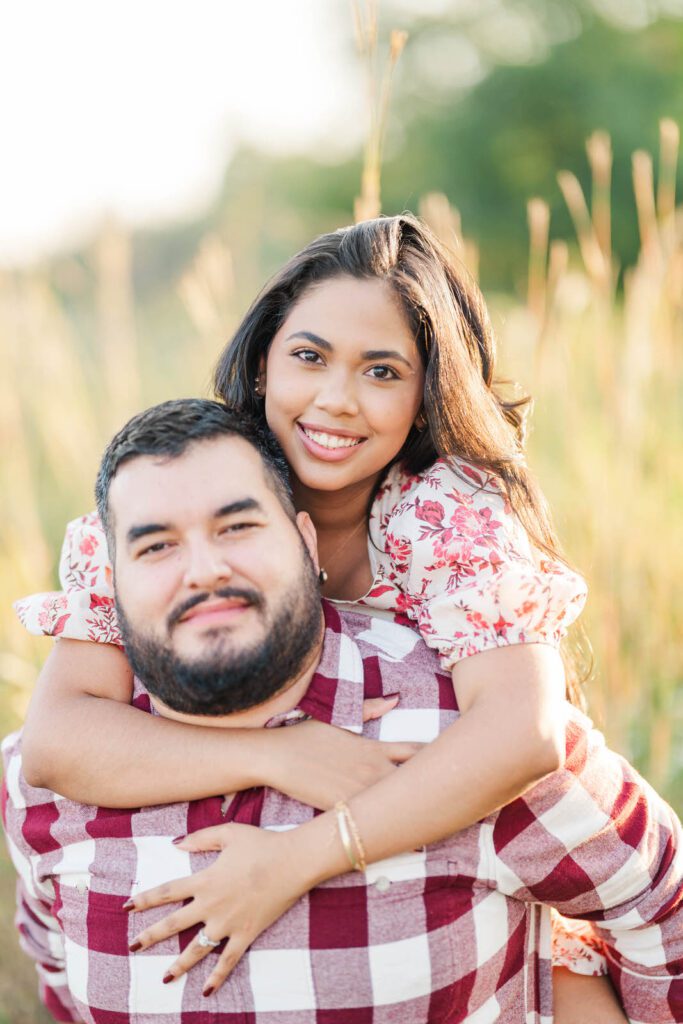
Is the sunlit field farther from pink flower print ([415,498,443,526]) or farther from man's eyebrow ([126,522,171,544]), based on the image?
pink flower print ([415,498,443,526])

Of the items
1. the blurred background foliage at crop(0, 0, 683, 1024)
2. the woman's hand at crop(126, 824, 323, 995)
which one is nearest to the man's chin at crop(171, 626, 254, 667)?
the woman's hand at crop(126, 824, 323, 995)

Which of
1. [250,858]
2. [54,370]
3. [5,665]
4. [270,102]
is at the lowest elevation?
[5,665]

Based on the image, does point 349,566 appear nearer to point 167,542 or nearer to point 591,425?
point 167,542

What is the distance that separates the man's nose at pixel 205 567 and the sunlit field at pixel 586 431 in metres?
0.46

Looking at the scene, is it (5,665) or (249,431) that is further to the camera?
(5,665)

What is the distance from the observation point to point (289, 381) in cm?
248

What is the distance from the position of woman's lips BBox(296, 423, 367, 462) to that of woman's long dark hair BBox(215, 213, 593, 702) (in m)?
0.20

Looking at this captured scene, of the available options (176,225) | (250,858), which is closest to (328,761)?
(250,858)

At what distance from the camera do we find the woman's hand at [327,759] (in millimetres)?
1860

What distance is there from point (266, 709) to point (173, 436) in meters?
0.59

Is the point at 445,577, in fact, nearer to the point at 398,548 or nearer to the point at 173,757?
the point at 398,548

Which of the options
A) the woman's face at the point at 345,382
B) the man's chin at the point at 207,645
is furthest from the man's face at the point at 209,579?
the woman's face at the point at 345,382

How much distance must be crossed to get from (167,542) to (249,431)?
381mm

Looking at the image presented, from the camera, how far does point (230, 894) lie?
180 centimetres
